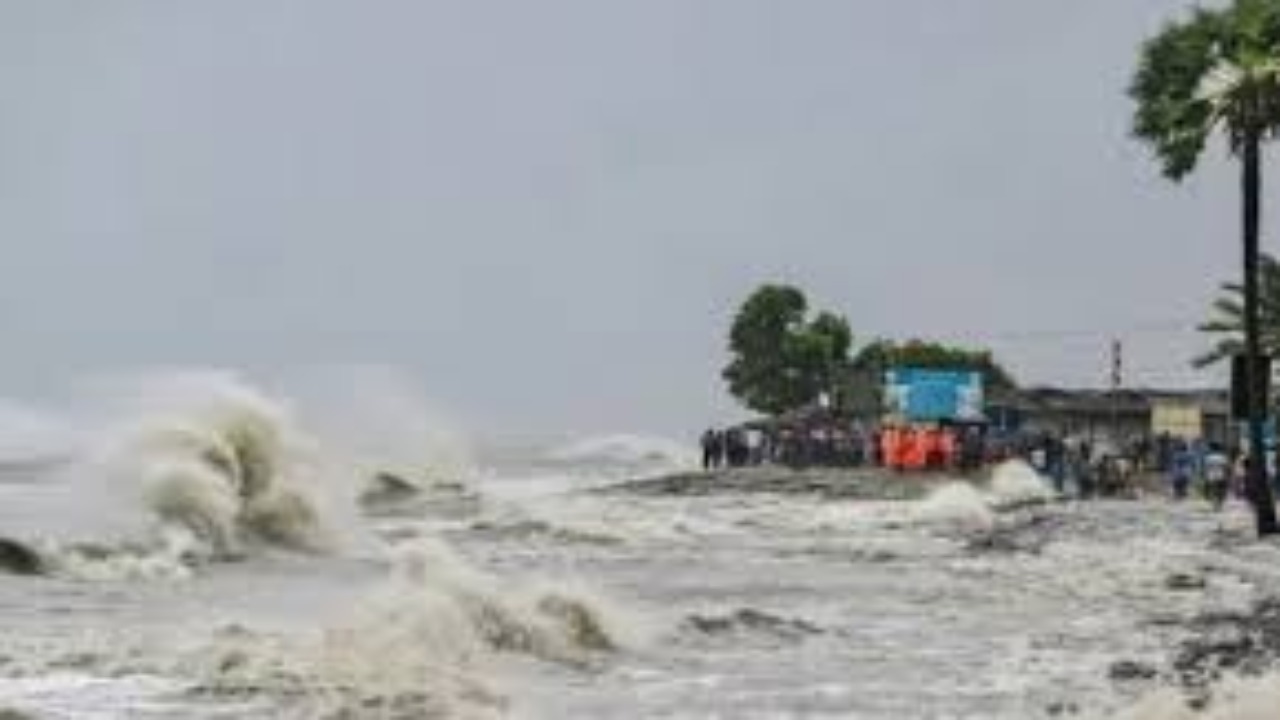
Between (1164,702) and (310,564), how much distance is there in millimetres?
22852

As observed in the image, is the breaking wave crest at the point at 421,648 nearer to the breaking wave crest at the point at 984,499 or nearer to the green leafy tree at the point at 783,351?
the breaking wave crest at the point at 984,499

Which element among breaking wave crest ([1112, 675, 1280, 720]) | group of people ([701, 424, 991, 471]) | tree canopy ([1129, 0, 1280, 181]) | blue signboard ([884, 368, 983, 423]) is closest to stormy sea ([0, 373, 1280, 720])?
breaking wave crest ([1112, 675, 1280, 720])

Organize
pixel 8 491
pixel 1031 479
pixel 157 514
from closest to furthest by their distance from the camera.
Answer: pixel 157 514, pixel 1031 479, pixel 8 491

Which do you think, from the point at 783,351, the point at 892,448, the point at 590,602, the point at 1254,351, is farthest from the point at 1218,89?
the point at 783,351

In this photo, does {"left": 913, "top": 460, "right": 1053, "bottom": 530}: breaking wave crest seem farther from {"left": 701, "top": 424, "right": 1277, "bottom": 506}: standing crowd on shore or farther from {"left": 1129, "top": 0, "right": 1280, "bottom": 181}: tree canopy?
{"left": 1129, "top": 0, "right": 1280, "bottom": 181}: tree canopy

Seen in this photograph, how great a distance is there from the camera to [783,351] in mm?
115375

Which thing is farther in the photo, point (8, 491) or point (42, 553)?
point (8, 491)

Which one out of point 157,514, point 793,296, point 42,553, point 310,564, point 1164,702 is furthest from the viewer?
point 793,296

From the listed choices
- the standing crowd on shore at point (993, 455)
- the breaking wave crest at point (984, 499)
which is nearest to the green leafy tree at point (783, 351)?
the standing crowd on shore at point (993, 455)

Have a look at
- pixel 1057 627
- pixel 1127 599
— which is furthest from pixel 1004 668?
pixel 1127 599

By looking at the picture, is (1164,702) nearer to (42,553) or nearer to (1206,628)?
(1206,628)

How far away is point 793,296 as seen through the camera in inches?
4542

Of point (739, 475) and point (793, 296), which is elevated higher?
point (793, 296)

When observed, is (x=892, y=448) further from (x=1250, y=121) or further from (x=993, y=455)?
(x=1250, y=121)
